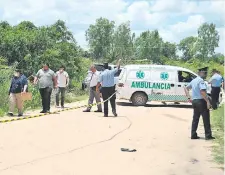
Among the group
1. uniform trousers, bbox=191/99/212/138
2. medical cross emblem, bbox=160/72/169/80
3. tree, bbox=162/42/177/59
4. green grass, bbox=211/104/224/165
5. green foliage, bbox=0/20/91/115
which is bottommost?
green grass, bbox=211/104/224/165

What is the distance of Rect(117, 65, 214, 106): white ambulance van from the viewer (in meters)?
19.3

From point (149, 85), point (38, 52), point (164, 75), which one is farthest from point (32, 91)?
point (38, 52)

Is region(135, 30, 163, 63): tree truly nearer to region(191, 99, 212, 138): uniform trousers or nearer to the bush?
the bush

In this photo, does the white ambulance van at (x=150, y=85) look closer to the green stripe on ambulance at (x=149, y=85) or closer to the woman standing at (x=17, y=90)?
the green stripe on ambulance at (x=149, y=85)

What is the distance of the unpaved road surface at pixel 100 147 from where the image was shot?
771cm

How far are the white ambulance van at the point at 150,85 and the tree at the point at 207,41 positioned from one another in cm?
6220

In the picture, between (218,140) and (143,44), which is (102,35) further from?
(218,140)

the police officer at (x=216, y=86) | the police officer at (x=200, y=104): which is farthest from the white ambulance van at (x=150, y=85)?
the police officer at (x=200, y=104)

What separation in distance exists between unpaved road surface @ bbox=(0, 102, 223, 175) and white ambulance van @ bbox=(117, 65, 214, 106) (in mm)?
4596

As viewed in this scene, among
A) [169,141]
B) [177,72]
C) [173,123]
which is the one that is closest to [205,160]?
[169,141]

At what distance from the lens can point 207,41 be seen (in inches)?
3253

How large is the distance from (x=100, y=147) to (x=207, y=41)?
7578 cm

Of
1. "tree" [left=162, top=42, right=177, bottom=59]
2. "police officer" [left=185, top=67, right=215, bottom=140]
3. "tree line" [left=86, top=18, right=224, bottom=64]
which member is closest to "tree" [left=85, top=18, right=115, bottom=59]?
"tree line" [left=86, top=18, right=224, bottom=64]

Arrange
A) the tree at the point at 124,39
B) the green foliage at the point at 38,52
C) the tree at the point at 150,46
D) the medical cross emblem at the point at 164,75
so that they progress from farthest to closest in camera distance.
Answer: the tree at the point at 150,46 → the tree at the point at 124,39 → the green foliage at the point at 38,52 → the medical cross emblem at the point at 164,75
